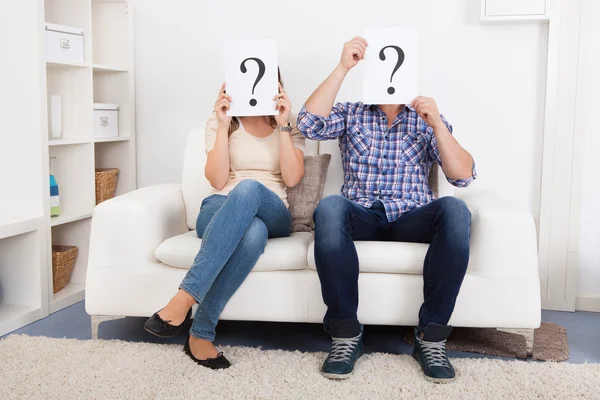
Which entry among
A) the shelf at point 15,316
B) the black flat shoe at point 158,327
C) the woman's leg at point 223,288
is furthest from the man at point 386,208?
the shelf at point 15,316

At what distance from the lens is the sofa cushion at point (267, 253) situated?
2.26 m

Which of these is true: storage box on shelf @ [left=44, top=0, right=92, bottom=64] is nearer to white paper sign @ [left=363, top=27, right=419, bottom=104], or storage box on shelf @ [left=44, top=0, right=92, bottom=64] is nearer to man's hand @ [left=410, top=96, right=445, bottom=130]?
white paper sign @ [left=363, top=27, right=419, bottom=104]

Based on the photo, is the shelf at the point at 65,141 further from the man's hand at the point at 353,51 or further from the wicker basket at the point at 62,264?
the man's hand at the point at 353,51

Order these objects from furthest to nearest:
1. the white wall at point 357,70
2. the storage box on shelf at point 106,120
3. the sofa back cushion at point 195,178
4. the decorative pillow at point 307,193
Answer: the storage box on shelf at point 106,120, the white wall at point 357,70, the sofa back cushion at point 195,178, the decorative pillow at point 307,193

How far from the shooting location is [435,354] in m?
2.09

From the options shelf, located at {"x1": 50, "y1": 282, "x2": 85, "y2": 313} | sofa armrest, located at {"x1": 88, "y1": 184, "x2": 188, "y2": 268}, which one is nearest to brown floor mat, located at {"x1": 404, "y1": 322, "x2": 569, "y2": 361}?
sofa armrest, located at {"x1": 88, "y1": 184, "x2": 188, "y2": 268}

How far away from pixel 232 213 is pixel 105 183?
1201 millimetres

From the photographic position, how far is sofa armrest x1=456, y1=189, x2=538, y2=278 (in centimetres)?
220

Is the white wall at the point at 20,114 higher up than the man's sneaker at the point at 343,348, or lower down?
higher up

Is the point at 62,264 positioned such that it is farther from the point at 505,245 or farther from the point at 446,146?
the point at 505,245

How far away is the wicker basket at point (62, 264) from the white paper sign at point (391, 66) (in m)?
1.50

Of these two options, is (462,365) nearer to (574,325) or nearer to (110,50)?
(574,325)

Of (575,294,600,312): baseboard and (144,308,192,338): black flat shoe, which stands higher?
(144,308,192,338): black flat shoe

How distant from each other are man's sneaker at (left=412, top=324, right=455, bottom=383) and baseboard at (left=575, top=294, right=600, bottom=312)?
1096 mm
